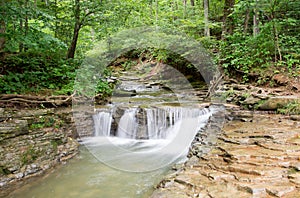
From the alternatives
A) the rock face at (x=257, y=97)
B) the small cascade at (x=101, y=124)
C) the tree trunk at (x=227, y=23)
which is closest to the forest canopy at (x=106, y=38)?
the tree trunk at (x=227, y=23)

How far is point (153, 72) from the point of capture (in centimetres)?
1488

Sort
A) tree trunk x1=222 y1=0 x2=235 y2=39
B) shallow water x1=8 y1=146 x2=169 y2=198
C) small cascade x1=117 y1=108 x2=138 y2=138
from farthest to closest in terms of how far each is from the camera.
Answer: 1. tree trunk x1=222 y1=0 x2=235 y2=39
2. small cascade x1=117 y1=108 x2=138 y2=138
3. shallow water x1=8 y1=146 x2=169 y2=198

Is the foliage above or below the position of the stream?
above

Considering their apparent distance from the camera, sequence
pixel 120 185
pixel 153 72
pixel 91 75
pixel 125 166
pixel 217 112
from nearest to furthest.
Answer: pixel 120 185, pixel 125 166, pixel 217 112, pixel 91 75, pixel 153 72

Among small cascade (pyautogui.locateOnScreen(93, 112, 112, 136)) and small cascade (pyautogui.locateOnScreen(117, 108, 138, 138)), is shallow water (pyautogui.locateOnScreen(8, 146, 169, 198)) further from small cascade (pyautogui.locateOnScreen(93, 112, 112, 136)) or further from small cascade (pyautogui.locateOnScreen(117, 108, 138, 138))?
small cascade (pyautogui.locateOnScreen(93, 112, 112, 136))

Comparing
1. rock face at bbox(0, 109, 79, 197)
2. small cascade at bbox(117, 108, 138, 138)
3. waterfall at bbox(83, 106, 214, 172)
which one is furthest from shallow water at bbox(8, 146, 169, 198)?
small cascade at bbox(117, 108, 138, 138)

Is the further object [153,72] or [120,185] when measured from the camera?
[153,72]

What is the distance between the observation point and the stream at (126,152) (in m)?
4.27

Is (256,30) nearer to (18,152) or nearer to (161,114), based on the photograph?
(161,114)

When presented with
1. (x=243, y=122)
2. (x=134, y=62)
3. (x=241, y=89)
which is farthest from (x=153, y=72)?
(x=243, y=122)

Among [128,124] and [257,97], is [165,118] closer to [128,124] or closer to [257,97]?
[128,124]

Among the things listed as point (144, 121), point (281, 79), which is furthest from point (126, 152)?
point (281, 79)

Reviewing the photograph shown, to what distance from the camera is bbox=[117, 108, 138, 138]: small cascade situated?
24.7ft

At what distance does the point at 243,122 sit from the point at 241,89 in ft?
7.72
